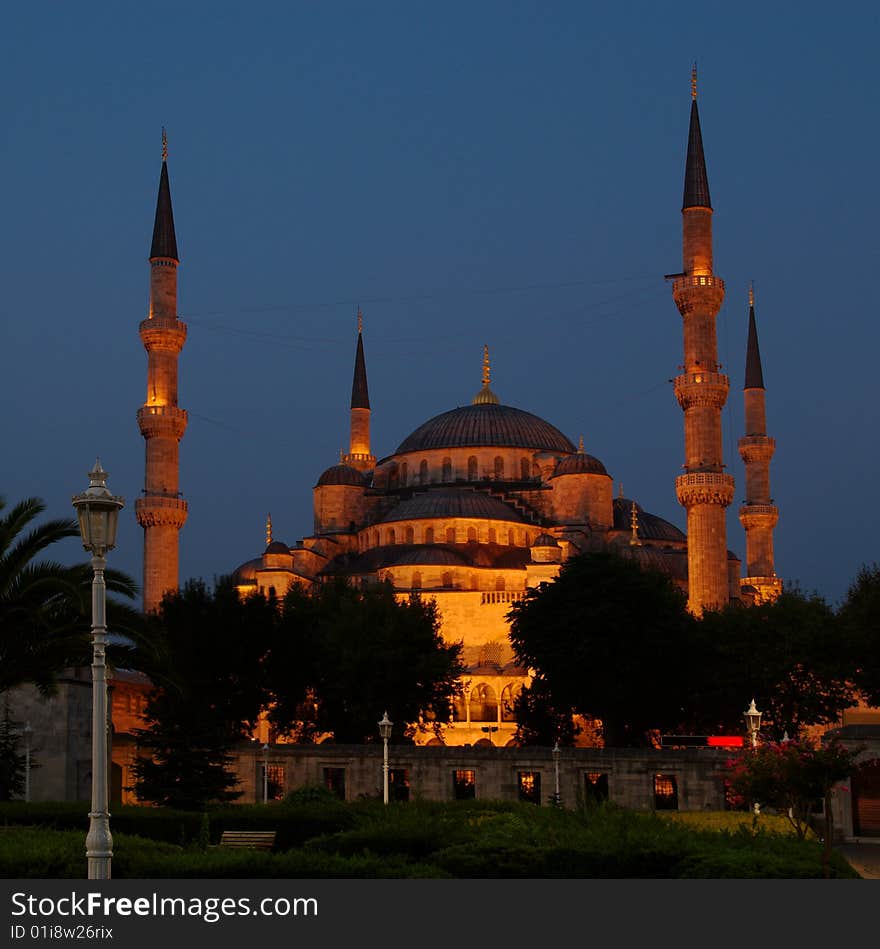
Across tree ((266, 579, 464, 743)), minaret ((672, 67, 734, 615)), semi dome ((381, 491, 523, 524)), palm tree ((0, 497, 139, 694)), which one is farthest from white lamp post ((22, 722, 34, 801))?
semi dome ((381, 491, 523, 524))

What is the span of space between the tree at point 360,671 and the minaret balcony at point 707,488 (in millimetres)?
10716

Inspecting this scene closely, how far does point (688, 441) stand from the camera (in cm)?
5706

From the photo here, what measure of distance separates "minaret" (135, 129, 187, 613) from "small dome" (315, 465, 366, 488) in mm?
14958

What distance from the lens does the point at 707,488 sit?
5475 centimetres

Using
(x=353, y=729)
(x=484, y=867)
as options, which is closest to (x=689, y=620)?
(x=353, y=729)

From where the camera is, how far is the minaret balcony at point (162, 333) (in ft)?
198

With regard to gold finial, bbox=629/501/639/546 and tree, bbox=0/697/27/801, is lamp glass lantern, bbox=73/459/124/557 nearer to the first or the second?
tree, bbox=0/697/27/801

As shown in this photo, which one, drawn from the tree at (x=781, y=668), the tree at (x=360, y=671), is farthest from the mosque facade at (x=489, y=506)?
the tree at (x=360, y=671)

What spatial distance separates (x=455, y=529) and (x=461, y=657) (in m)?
7.83

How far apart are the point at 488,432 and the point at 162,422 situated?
21.9 metres

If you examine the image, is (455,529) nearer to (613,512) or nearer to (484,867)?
(613,512)

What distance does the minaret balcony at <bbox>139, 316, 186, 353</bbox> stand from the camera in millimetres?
60344

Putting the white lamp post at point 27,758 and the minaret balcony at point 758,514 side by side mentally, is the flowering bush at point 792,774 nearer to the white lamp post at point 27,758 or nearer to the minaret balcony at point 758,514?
the white lamp post at point 27,758

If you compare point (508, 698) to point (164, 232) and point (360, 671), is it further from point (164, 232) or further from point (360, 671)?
point (164, 232)
